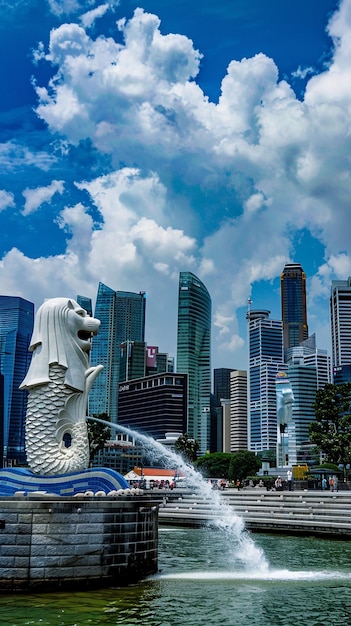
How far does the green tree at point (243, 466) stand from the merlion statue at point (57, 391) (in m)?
100

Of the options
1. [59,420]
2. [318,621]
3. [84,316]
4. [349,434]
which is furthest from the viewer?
[349,434]

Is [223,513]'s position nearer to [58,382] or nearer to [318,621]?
[58,382]

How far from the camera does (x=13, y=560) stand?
659 inches

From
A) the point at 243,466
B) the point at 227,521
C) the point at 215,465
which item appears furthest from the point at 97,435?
the point at 215,465

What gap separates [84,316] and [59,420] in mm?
3958

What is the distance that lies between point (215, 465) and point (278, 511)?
3821 inches

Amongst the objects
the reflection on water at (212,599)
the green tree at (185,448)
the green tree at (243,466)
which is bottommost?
the reflection on water at (212,599)

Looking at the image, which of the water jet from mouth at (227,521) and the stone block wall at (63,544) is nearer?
the stone block wall at (63,544)

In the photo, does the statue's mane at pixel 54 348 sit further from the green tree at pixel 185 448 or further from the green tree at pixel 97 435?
the green tree at pixel 185 448

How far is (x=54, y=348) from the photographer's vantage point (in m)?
23.2

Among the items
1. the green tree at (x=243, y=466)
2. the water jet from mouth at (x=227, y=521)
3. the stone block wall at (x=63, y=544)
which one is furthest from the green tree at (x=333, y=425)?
the green tree at (x=243, y=466)

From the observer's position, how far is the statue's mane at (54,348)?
22.9 metres

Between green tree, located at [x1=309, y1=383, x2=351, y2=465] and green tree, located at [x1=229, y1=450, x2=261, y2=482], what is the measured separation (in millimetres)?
60063

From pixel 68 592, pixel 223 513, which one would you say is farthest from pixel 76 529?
pixel 223 513
